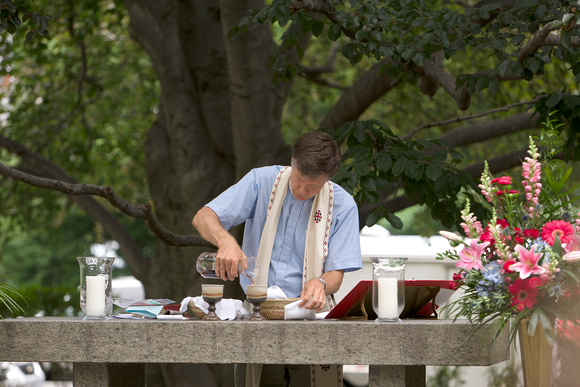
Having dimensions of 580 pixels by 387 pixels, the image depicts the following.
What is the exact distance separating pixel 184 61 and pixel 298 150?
3.32 metres

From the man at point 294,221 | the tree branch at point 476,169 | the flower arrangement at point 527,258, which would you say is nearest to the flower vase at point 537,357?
the flower arrangement at point 527,258

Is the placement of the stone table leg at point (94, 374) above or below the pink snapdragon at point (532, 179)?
below

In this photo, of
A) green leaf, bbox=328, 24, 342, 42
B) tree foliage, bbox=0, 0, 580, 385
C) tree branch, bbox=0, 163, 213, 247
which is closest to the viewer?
tree branch, bbox=0, 163, 213, 247

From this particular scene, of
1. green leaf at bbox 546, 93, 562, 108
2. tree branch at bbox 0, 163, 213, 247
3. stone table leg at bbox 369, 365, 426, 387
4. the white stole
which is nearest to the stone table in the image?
stone table leg at bbox 369, 365, 426, 387

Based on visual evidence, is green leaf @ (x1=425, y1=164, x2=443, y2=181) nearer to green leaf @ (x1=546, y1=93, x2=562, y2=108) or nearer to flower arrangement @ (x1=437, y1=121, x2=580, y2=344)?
green leaf @ (x1=546, y1=93, x2=562, y2=108)

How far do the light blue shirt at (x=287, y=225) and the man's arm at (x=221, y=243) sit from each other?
0.08 meters

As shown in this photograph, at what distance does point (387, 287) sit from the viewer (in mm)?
2859

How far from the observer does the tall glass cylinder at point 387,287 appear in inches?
113

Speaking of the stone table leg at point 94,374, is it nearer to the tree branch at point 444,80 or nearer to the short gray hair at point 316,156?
the short gray hair at point 316,156

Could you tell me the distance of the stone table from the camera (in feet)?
9.06

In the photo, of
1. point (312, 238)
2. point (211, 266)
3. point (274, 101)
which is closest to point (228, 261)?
point (211, 266)

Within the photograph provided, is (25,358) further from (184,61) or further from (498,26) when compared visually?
(184,61)

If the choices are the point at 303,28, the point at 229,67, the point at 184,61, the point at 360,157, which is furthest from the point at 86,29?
the point at 360,157

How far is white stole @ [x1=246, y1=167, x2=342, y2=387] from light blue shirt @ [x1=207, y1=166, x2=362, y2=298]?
0.13ft
